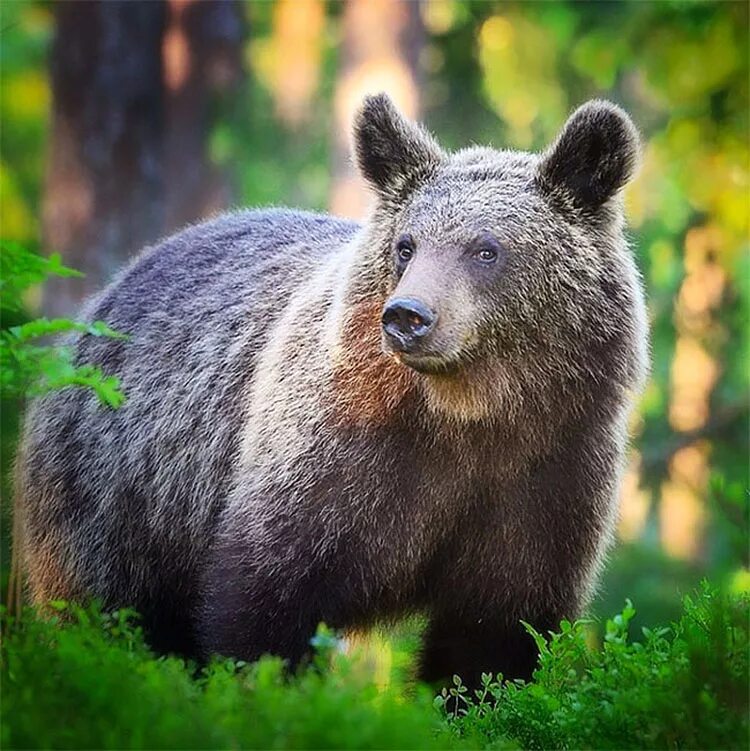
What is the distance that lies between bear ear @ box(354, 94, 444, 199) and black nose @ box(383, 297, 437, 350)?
3.72ft

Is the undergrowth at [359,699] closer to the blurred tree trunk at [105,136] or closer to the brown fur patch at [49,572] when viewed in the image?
the brown fur patch at [49,572]

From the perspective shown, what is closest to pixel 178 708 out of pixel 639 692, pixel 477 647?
pixel 639 692

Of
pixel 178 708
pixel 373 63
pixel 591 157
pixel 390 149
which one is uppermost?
pixel 373 63

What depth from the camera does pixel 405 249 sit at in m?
6.39

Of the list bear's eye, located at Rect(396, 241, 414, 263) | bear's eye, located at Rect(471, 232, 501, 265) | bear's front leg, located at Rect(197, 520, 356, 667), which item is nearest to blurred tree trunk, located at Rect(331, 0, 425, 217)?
bear's eye, located at Rect(396, 241, 414, 263)

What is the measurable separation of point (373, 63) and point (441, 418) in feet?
29.9

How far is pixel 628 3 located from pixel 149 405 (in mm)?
10883

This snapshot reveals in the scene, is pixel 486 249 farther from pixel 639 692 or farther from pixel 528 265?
pixel 639 692


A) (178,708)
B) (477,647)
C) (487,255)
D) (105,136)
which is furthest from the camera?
(105,136)

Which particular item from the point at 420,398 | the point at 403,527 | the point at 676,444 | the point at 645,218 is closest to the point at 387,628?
the point at 403,527

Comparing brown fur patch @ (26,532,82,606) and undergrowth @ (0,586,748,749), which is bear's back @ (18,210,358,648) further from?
undergrowth @ (0,586,748,749)

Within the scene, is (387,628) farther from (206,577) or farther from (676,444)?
(676,444)

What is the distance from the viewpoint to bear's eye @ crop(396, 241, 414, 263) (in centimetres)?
636

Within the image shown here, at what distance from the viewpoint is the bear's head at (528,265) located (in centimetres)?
625
